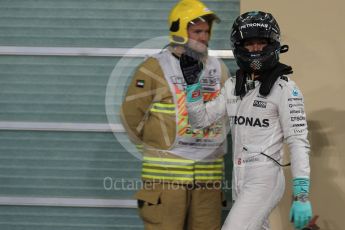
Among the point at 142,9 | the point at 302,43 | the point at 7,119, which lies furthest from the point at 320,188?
the point at 7,119

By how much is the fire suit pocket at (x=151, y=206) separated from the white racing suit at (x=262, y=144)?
0.52 m

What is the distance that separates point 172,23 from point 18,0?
1.33 m

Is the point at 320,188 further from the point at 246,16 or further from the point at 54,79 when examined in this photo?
the point at 54,79

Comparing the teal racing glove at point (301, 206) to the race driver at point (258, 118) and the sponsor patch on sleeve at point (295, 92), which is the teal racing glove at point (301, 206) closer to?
the race driver at point (258, 118)

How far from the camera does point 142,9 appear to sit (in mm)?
4992

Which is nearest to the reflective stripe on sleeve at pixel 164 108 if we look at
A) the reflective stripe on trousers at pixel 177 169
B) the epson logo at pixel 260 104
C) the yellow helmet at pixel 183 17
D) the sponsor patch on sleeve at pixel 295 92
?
the reflective stripe on trousers at pixel 177 169

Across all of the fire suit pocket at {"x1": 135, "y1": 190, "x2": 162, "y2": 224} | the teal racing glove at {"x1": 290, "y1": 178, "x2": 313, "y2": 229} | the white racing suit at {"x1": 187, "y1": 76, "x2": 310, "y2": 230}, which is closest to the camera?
the teal racing glove at {"x1": 290, "y1": 178, "x2": 313, "y2": 229}

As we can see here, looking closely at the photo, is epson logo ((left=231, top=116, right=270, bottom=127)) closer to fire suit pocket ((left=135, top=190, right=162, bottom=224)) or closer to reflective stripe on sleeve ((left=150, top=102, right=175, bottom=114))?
reflective stripe on sleeve ((left=150, top=102, right=175, bottom=114))

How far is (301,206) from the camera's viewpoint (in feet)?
12.1

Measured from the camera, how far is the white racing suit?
3.79 meters

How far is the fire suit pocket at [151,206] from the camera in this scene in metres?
4.25

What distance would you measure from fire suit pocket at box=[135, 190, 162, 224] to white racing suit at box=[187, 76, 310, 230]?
0.52m

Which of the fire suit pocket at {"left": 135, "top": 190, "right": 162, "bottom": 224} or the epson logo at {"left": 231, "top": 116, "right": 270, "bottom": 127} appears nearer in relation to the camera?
the epson logo at {"left": 231, "top": 116, "right": 270, "bottom": 127}

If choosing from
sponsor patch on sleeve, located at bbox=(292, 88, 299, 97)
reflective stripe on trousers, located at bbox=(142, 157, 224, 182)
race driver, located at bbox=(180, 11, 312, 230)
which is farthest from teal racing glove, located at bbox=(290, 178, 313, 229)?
reflective stripe on trousers, located at bbox=(142, 157, 224, 182)
